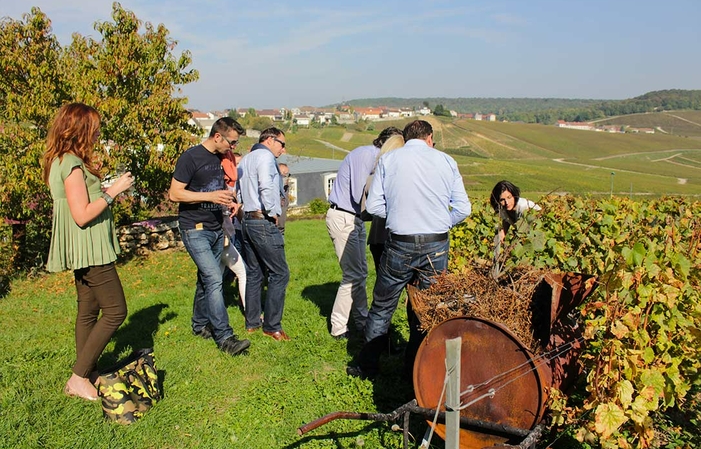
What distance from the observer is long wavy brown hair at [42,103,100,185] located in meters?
4.00

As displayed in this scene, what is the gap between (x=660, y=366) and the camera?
2.90 metres

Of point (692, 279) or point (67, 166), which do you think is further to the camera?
point (67, 166)

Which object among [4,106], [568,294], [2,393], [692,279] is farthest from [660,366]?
[4,106]

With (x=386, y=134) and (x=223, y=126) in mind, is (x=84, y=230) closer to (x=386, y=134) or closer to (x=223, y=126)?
(x=223, y=126)

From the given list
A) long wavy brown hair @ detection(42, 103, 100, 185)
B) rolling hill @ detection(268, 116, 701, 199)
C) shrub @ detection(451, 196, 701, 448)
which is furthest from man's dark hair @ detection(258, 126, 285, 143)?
rolling hill @ detection(268, 116, 701, 199)

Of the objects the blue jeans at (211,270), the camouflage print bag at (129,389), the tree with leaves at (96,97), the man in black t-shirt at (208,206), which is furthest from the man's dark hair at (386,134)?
the tree with leaves at (96,97)

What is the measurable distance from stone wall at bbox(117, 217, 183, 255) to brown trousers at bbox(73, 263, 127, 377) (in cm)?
744

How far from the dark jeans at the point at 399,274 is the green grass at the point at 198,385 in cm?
51

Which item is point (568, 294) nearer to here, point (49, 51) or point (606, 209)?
point (606, 209)

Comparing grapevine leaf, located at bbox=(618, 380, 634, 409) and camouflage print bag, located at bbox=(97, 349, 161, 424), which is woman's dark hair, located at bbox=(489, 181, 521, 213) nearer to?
grapevine leaf, located at bbox=(618, 380, 634, 409)

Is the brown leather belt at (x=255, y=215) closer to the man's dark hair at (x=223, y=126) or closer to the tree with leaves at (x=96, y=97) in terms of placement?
the man's dark hair at (x=223, y=126)

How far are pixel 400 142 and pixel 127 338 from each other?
3569 mm

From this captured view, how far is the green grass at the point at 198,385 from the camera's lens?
3.90m

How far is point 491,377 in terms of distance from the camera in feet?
10.3
